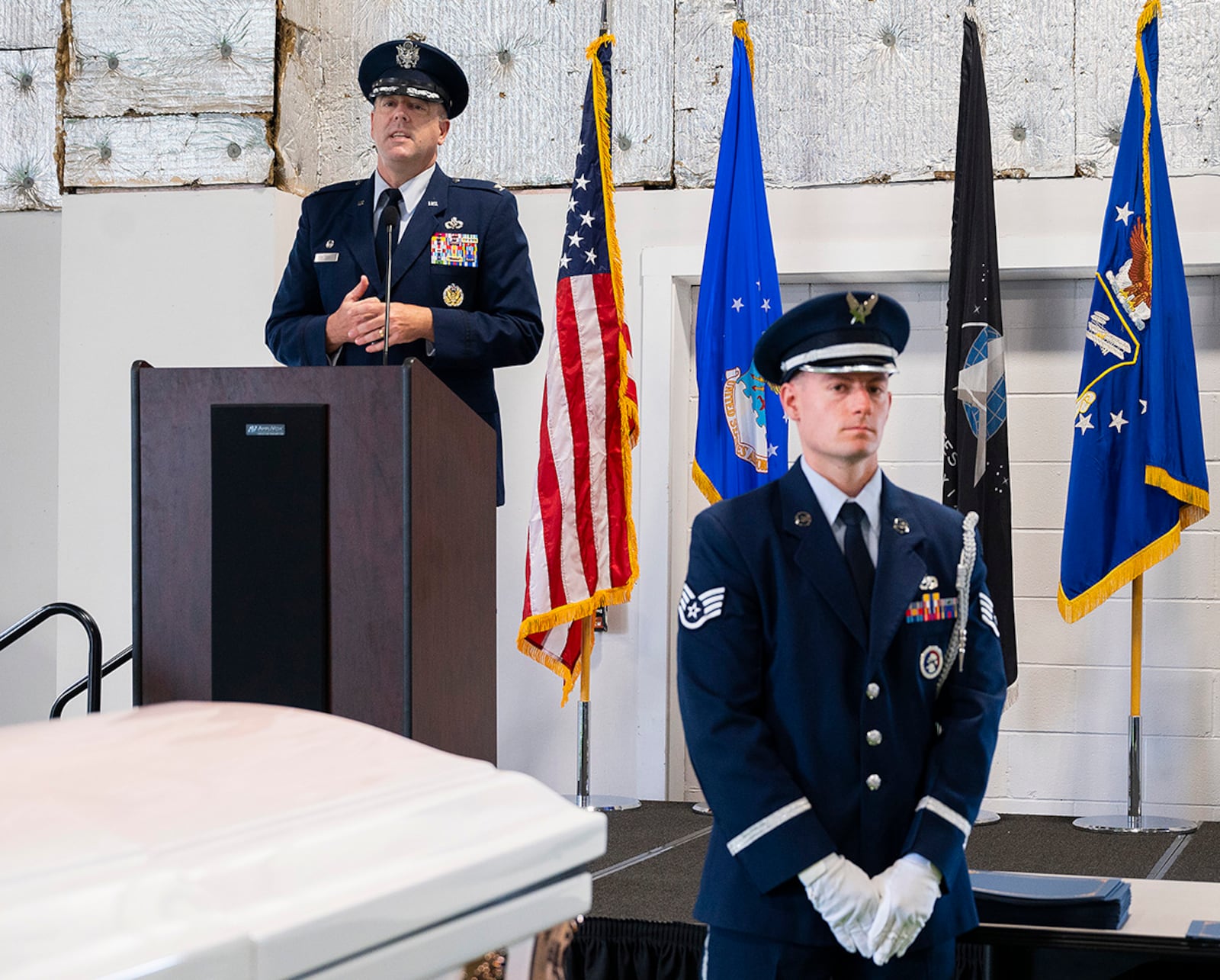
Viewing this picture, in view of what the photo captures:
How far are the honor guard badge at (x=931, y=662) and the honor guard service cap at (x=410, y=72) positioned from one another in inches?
57.1

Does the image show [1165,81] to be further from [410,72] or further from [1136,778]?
[410,72]

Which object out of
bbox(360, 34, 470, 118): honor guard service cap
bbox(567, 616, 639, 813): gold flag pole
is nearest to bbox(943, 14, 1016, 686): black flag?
bbox(567, 616, 639, 813): gold flag pole

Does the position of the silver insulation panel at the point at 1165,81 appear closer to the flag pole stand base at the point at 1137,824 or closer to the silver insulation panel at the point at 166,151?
the flag pole stand base at the point at 1137,824

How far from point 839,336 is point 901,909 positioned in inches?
24.9

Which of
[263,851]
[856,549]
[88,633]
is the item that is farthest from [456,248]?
[263,851]

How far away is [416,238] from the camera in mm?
2498

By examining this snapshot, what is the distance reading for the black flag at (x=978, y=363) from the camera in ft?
12.4

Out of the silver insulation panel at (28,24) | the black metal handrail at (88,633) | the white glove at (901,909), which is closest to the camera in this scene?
the white glove at (901,909)

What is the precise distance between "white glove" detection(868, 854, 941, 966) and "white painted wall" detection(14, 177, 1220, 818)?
281cm

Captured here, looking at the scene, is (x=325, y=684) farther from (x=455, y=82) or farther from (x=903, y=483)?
(x=903, y=483)

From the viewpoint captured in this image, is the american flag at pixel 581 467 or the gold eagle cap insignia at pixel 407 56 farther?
the american flag at pixel 581 467

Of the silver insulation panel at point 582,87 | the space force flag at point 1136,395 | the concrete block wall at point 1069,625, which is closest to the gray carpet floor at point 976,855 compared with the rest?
the concrete block wall at point 1069,625

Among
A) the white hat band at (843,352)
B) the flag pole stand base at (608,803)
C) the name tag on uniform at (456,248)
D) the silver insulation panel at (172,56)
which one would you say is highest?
the silver insulation panel at (172,56)

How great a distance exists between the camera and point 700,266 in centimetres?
424
